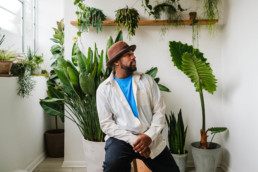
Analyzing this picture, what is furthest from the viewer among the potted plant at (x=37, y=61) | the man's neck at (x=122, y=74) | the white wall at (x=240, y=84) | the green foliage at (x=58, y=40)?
the green foliage at (x=58, y=40)

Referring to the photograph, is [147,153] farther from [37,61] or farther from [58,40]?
[58,40]

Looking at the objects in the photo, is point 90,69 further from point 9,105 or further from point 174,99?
point 174,99

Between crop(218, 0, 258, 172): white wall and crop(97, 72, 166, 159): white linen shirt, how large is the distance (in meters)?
1.01

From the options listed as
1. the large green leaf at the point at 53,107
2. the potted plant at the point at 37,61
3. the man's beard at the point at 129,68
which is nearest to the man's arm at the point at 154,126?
the man's beard at the point at 129,68

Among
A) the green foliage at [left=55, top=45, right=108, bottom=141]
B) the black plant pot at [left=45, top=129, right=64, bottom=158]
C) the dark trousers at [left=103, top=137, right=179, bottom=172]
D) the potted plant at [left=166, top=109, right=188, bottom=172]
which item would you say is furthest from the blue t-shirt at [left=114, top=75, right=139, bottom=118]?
the black plant pot at [left=45, top=129, right=64, bottom=158]

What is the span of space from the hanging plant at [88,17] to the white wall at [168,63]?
0.58ft

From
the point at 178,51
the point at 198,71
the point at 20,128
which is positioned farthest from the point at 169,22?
the point at 20,128

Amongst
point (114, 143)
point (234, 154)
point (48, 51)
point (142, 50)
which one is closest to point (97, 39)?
point (142, 50)

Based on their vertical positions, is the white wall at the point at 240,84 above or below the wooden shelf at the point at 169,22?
below

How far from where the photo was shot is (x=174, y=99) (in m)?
3.07

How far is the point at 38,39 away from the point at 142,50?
6.29 feet

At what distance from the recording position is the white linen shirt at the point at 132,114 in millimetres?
1821

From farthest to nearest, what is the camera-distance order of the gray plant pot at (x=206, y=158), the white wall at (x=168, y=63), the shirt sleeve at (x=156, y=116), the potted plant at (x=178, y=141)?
the white wall at (x=168, y=63)
the potted plant at (x=178, y=141)
the gray plant pot at (x=206, y=158)
the shirt sleeve at (x=156, y=116)

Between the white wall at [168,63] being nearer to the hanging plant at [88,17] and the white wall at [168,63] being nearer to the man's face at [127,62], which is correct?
the hanging plant at [88,17]
